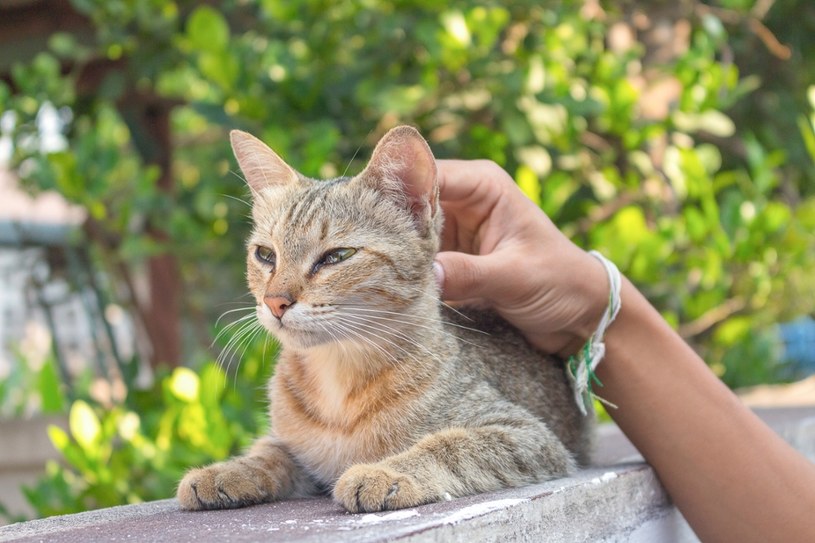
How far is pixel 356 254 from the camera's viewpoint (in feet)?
7.04

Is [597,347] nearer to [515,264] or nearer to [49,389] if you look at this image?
[515,264]

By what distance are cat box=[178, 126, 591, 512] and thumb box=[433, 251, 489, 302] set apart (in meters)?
0.05

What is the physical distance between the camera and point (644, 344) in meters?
2.48

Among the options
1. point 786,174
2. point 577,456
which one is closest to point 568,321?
point 577,456

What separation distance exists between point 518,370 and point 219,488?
90 cm

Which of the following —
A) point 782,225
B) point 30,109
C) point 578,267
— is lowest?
point 782,225

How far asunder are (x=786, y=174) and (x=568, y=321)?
9.91 feet

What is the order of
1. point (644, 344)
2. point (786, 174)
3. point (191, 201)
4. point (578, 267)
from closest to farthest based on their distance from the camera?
point (578, 267)
point (644, 344)
point (191, 201)
point (786, 174)

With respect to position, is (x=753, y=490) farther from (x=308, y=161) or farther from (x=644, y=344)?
(x=308, y=161)

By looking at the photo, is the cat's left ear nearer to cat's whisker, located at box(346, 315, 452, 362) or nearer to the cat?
the cat

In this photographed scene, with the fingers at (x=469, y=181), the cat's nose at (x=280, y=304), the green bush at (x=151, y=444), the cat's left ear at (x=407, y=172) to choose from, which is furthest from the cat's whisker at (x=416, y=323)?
the green bush at (x=151, y=444)

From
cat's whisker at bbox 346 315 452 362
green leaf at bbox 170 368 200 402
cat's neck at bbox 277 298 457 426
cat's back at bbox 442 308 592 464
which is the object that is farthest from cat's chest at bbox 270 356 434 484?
green leaf at bbox 170 368 200 402

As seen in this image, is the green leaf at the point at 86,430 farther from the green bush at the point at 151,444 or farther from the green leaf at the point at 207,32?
the green leaf at the point at 207,32

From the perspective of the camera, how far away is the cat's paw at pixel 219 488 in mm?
1895
